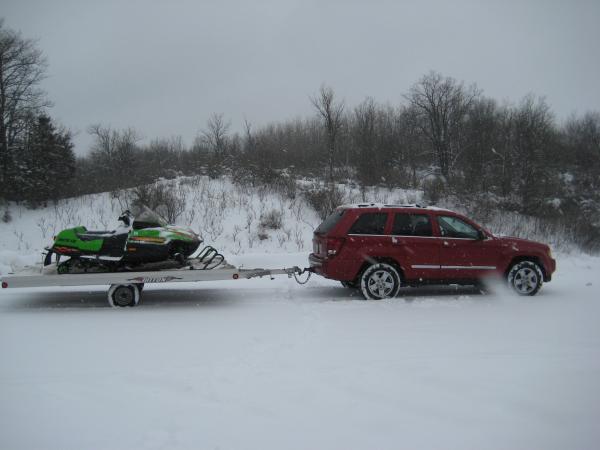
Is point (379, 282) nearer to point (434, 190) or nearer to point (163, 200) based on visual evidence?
point (163, 200)

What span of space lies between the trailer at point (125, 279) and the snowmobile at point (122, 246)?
346 mm

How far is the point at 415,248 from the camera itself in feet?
24.2

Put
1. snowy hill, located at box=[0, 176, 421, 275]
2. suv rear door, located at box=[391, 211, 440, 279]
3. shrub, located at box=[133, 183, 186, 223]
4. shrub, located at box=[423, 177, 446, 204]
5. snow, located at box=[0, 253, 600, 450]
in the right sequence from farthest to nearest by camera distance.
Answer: shrub, located at box=[423, 177, 446, 204] → shrub, located at box=[133, 183, 186, 223] → snowy hill, located at box=[0, 176, 421, 275] → suv rear door, located at box=[391, 211, 440, 279] → snow, located at box=[0, 253, 600, 450]

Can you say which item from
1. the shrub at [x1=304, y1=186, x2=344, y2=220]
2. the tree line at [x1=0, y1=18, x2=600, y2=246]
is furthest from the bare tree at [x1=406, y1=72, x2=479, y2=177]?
the shrub at [x1=304, y1=186, x2=344, y2=220]

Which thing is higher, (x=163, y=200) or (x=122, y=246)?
(x=163, y=200)

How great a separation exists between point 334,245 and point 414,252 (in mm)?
1529

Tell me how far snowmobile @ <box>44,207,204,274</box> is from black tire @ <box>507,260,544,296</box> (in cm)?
630

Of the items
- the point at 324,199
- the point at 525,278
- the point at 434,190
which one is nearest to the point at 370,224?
the point at 525,278

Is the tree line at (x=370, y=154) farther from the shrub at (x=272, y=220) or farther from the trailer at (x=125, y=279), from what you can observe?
the trailer at (x=125, y=279)

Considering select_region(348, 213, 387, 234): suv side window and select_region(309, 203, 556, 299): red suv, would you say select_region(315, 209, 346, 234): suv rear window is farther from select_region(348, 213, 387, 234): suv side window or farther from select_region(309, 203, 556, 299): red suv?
select_region(348, 213, 387, 234): suv side window

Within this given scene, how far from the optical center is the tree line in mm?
20531

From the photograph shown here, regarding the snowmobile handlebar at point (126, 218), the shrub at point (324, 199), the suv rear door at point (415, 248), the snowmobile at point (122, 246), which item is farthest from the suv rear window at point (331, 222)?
the shrub at point (324, 199)

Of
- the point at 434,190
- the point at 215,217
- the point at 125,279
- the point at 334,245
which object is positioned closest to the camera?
the point at 125,279

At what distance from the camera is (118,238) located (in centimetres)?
702
